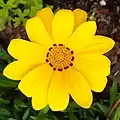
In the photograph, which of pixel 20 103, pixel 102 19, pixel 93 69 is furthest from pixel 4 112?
pixel 102 19

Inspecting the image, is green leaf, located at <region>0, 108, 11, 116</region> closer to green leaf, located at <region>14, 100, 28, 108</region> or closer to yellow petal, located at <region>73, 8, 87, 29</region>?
green leaf, located at <region>14, 100, 28, 108</region>

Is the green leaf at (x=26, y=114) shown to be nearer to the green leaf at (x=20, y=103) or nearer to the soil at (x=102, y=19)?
the green leaf at (x=20, y=103)

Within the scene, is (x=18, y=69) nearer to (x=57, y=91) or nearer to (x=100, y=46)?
(x=57, y=91)

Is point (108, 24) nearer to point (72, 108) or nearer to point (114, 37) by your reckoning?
point (114, 37)

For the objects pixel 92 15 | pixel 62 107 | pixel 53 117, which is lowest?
pixel 53 117

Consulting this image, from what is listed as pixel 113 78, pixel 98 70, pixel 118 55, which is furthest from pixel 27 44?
pixel 118 55

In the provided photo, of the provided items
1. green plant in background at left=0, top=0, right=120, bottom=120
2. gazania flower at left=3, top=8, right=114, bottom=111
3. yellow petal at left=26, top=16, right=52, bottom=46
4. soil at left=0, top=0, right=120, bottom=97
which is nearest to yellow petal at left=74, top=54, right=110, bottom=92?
gazania flower at left=3, top=8, right=114, bottom=111

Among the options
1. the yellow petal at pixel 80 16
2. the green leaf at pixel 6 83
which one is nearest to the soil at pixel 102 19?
the green leaf at pixel 6 83
